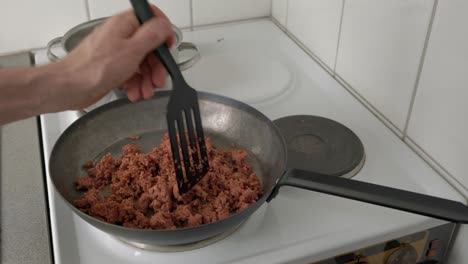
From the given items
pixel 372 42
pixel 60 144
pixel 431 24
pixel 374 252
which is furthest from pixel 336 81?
pixel 60 144

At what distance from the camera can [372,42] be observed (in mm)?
817

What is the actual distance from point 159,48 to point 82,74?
0.10m

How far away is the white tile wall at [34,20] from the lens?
40.5 inches

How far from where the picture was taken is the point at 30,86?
521 millimetres

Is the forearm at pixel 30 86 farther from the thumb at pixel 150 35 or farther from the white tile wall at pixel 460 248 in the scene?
the white tile wall at pixel 460 248

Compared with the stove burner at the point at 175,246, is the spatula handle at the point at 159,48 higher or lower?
higher

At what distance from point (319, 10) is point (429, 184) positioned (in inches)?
17.4

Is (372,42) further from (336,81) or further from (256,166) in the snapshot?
(256,166)

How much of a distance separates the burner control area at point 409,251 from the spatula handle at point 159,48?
11.9 inches

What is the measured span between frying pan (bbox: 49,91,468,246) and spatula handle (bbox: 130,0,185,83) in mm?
165

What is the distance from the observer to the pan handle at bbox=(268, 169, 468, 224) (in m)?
0.57

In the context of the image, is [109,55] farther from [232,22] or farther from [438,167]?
[232,22]

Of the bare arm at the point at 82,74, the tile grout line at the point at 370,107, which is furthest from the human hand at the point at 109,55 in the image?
the tile grout line at the point at 370,107

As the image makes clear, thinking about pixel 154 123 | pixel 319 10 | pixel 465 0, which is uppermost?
pixel 465 0
